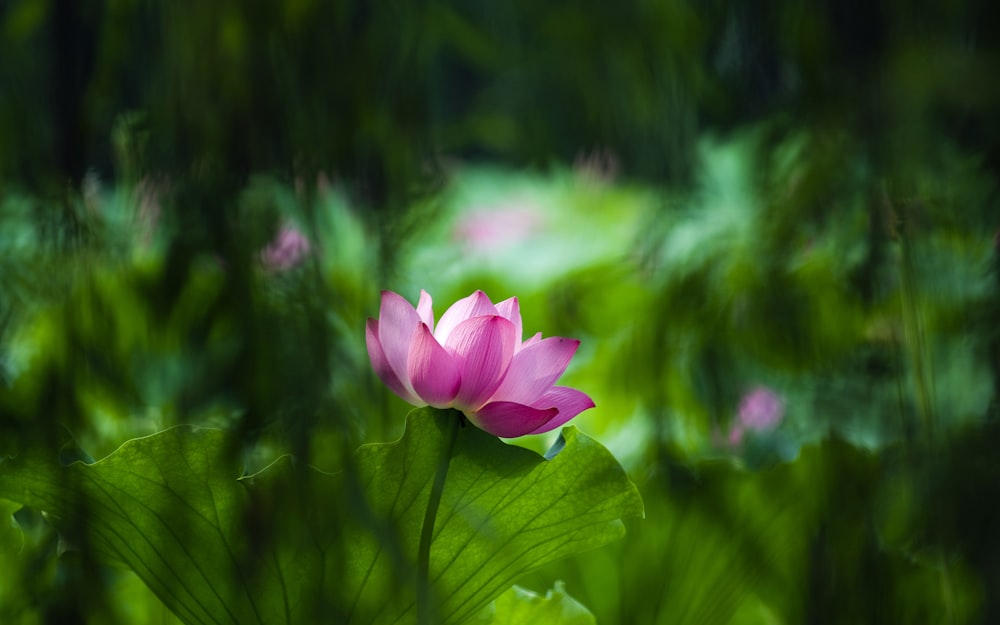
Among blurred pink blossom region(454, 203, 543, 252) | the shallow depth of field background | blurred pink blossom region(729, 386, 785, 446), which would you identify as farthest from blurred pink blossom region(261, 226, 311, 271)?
blurred pink blossom region(454, 203, 543, 252)

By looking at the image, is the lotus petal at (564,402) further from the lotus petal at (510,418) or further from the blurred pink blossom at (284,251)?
the blurred pink blossom at (284,251)

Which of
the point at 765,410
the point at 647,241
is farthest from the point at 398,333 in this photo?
the point at 765,410

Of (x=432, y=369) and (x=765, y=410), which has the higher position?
(x=432, y=369)

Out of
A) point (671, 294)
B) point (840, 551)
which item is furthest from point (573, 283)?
point (840, 551)

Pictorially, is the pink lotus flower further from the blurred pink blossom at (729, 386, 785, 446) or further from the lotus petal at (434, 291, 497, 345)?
the blurred pink blossom at (729, 386, 785, 446)

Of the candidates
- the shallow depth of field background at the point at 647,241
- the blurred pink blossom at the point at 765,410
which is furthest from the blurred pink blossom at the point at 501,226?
the shallow depth of field background at the point at 647,241

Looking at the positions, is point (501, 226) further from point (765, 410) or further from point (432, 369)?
point (432, 369)

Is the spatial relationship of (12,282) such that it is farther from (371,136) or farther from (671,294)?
(671,294)
